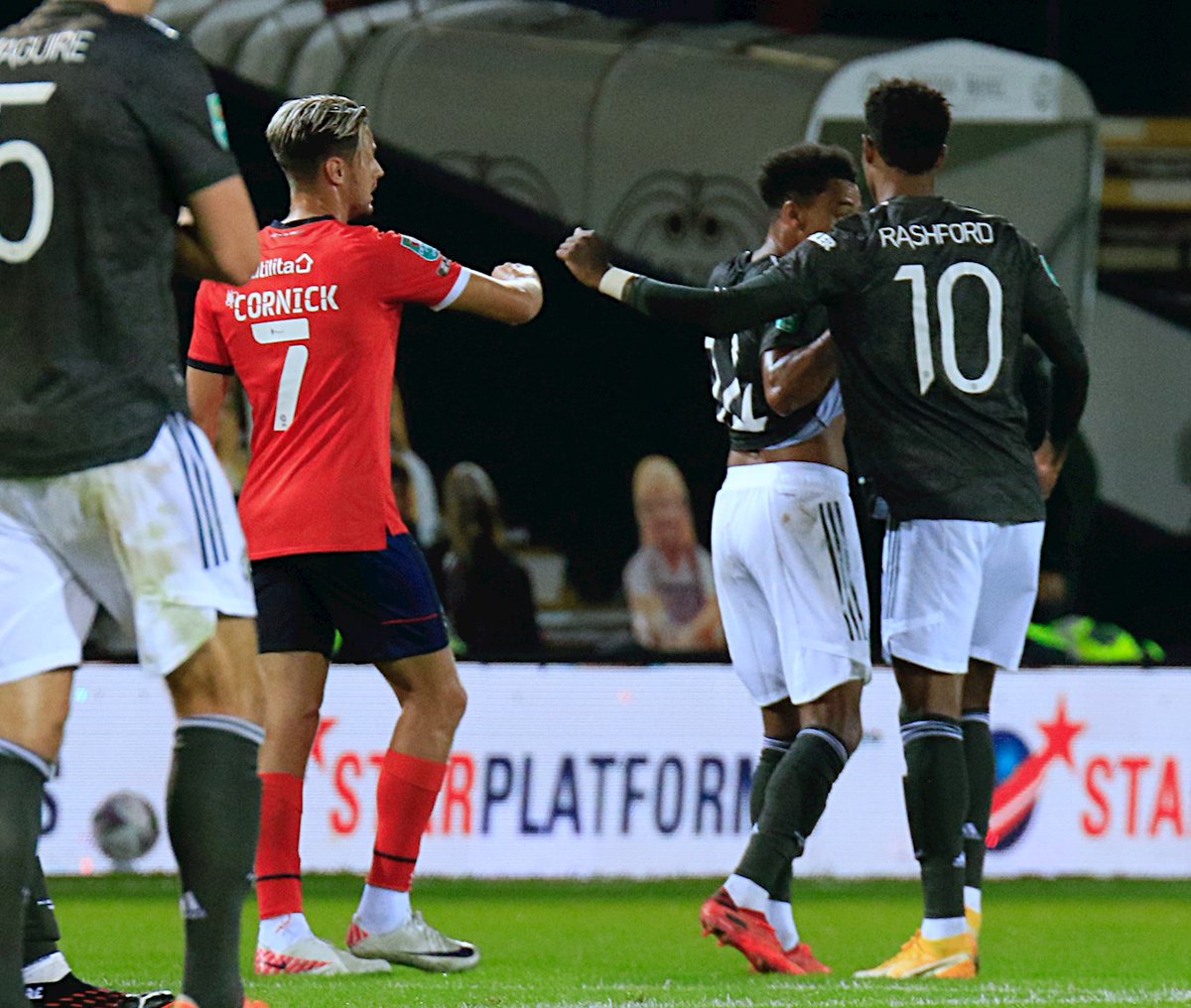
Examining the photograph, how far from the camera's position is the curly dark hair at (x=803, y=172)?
5621mm

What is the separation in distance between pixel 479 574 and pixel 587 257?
4918 millimetres

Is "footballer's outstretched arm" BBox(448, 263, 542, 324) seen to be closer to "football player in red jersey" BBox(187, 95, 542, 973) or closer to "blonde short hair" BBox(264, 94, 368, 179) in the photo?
"football player in red jersey" BBox(187, 95, 542, 973)

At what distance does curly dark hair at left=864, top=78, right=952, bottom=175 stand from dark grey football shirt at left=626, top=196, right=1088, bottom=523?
10 cm

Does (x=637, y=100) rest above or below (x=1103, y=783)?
above

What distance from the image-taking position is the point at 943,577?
203 inches

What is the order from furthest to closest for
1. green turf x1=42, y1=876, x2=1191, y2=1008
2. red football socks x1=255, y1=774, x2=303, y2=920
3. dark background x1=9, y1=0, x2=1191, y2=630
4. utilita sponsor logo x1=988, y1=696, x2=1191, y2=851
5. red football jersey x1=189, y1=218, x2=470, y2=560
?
1. dark background x1=9, y1=0, x2=1191, y2=630
2. utilita sponsor logo x1=988, y1=696, x2=1191, y2=851
3. red football socks x1=255, y1=774, x2=303, y2=920
4. red football jersey x1=189, y1=218, x2=470, y2=560
5. green turf x1=42, y1=876, x2=1191, y2=1008

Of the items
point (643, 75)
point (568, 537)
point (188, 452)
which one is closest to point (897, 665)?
point (188, 452)

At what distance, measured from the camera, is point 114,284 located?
3.29 meters

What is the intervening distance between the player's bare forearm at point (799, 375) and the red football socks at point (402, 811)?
1.20 metres

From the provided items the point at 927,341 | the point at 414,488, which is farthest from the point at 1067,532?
the point at 927,341

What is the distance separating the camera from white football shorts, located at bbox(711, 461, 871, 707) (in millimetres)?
5434

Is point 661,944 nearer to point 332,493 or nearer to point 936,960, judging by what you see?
point 936,960

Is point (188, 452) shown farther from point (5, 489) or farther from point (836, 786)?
point (836, 786)

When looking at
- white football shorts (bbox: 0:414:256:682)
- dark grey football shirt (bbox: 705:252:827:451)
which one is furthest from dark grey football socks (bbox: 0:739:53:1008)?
dark grey football shirt (bbox: 705:252:827:451)
